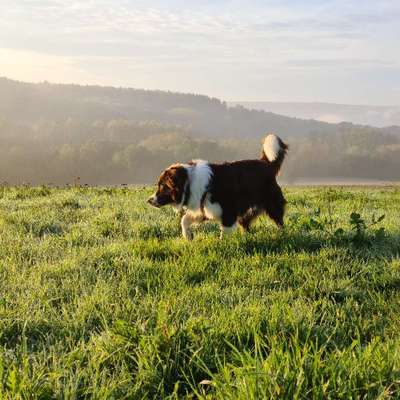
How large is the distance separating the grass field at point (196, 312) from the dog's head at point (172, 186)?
492 millimetres

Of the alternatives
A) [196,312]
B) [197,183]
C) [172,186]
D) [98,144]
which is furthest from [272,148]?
[98,144]

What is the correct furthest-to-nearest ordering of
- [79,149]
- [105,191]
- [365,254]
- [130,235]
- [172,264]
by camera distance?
[79,149]
[105,191]
[130,235]
[365,254]
[172,264]

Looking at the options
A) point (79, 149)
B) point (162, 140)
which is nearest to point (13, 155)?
point (79, 149)

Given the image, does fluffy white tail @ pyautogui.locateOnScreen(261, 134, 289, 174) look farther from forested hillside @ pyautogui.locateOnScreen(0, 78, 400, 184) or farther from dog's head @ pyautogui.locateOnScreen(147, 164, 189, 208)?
forested hillside @ pyautogui.locateOnScreen(0, 78, 400, 184)

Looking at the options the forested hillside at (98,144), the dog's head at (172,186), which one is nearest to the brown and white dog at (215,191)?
the dog's head at (172,186)

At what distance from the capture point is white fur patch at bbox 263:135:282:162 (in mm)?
8531

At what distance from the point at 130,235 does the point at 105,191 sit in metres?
6.74

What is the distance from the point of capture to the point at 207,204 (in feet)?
24.8

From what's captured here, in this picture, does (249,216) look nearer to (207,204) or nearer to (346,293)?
(207,204)

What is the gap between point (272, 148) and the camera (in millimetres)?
8539

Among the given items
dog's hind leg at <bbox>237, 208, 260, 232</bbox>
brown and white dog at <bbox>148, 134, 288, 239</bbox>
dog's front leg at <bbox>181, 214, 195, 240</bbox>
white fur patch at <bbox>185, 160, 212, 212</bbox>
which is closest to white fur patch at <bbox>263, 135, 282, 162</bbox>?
brown and white dog at <bbox>148, 134, 288, 239</bbox>

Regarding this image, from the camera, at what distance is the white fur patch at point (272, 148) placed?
28.0 ft

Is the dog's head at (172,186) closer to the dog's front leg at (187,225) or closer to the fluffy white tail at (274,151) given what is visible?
the dog's front leg at (187,225)

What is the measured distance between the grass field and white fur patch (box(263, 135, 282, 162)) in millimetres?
1227
